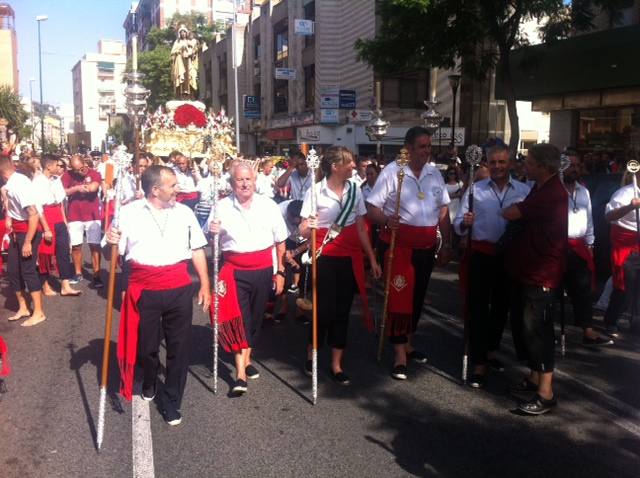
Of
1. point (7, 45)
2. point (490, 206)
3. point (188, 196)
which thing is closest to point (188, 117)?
point (188, 196)

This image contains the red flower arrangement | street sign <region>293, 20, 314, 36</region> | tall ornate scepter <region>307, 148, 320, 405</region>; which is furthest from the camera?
street sign <region>293, 20, 314, 36</region>

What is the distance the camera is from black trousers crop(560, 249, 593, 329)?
6.32 meters

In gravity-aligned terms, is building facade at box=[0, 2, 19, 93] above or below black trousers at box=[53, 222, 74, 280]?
above

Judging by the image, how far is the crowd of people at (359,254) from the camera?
4465mm

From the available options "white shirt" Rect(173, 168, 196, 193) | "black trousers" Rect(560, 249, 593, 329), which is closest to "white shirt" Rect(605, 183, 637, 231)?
"black trousers" Rect(560, 249, 593, 329)

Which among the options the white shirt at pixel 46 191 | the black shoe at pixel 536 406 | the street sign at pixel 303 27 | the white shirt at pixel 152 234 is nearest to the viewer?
the white shirt at pixel 152 234

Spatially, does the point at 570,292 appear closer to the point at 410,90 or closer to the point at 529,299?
the point at 529,299

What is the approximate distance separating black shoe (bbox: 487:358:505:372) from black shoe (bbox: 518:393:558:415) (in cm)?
96

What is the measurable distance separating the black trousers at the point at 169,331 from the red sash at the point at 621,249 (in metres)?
4.51

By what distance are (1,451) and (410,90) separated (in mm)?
29295

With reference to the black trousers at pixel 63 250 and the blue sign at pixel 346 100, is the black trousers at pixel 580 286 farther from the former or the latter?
the blue sign at pixel 346 100

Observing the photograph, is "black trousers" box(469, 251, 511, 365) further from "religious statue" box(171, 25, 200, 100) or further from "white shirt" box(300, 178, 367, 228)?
"religious statue" box(171, 25, 200, 100)

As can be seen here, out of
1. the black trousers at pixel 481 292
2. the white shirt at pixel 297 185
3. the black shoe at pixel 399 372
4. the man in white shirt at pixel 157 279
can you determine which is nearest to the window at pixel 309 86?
the white shirt at pixel 297 185

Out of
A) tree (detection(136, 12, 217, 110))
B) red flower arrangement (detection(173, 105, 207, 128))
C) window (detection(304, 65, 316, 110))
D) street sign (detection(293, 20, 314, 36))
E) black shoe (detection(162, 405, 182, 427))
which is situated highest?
tree (detection(136, 12, 217, 110))
